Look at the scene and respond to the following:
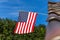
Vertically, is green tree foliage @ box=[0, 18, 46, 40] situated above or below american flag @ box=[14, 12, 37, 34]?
below

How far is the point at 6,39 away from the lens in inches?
575

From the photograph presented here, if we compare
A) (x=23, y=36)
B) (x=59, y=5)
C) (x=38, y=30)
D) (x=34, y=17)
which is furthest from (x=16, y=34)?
(x=59, y=5)

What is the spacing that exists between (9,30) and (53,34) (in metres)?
9.88

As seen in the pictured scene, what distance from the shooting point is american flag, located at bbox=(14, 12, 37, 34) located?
12.4 meters

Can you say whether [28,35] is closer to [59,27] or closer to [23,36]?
[23,36]

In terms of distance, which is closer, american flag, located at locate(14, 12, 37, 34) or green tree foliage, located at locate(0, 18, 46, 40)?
american flag, located at locate(14, 12, 37, 34)

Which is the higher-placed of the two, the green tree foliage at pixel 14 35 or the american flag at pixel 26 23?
the american flag at pixel 26 23

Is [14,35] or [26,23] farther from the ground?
[26,23]

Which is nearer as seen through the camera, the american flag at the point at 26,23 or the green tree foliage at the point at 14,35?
the american flag at the point at 26,23

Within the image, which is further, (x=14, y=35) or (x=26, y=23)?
(x=14, y=35)

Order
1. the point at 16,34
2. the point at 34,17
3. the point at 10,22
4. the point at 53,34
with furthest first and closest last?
the point at 10,22 < the point at 16,34 < the point at 34,17 < the point at 53,34

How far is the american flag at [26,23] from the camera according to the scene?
12.4m

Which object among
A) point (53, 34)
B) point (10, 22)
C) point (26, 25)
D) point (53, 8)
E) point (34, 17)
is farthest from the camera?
point (10, 22)

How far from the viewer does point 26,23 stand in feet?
45.1
